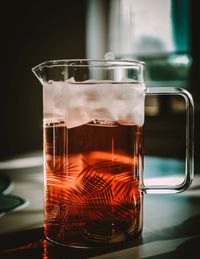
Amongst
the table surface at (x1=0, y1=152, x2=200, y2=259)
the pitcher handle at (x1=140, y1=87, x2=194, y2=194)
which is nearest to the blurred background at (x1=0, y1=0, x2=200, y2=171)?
the table surface at (x1=0, y1=152, x2=200, y2=259)

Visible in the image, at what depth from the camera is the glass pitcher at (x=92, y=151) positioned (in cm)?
55

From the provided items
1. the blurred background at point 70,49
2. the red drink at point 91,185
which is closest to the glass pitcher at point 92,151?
the red drink at point 91,185

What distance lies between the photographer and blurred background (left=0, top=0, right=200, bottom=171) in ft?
12.9

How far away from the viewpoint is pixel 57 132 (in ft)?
1.87

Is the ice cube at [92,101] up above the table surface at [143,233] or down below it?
above

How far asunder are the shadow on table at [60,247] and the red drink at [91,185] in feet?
0.06

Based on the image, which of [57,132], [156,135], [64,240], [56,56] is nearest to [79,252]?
[64,240]

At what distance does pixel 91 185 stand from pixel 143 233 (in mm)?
108

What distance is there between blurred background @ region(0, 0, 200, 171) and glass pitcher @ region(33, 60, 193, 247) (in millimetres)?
3335

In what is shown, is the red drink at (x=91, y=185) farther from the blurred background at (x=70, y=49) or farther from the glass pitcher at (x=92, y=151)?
the blurred background at (x=70, y=49)

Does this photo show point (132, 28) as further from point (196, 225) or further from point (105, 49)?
point (196, 225)

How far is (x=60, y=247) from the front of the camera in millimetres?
531

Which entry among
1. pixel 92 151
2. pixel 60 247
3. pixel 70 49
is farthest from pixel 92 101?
pixel 70 49

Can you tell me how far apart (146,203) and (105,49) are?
3532 millimetres
